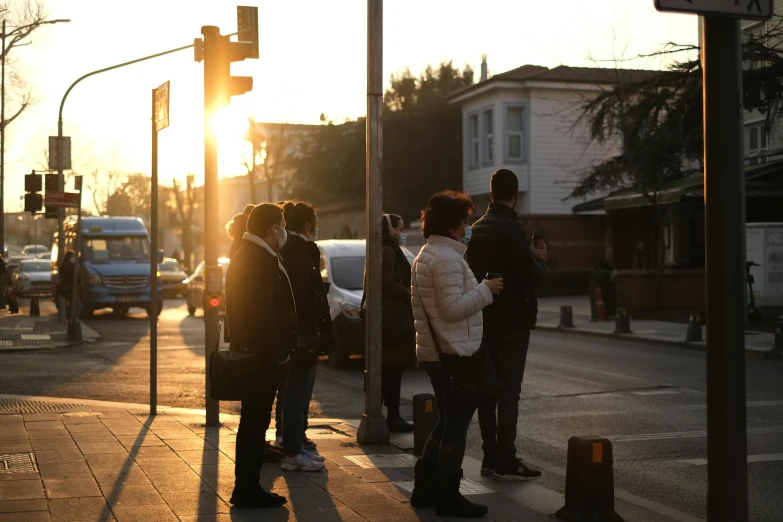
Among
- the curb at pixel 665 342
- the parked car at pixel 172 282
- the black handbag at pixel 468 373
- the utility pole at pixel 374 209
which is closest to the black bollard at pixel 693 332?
the curb at pixel 665 342

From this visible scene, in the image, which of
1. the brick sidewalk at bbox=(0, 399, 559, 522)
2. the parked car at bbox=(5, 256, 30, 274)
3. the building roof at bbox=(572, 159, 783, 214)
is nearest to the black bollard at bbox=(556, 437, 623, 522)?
the brick sidewalk at bbox=(0, 399, 559, 522)

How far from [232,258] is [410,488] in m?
1.86

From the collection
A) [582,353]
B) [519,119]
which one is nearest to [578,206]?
[519,119]

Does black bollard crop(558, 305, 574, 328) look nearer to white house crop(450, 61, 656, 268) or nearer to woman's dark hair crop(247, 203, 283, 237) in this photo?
white house crop(450, 61, 656, 268)

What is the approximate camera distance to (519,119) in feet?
137

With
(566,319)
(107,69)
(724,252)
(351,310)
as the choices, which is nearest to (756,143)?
(566,319)

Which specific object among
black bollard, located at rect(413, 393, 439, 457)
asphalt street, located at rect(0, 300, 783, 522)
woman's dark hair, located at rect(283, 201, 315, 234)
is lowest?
asphalt street, located at rect(0, 300, 783, 522)

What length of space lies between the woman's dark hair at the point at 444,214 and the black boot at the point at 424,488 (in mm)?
1371

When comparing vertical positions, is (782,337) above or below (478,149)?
below

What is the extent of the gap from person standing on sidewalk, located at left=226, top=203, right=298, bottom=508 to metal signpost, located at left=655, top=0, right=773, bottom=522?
2.96 meters

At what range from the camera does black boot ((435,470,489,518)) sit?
6289 mm

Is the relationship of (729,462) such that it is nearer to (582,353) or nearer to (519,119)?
(582,353)

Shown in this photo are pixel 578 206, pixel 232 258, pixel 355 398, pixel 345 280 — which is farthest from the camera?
pixel 578 206

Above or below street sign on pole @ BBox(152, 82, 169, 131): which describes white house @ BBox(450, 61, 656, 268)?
above
